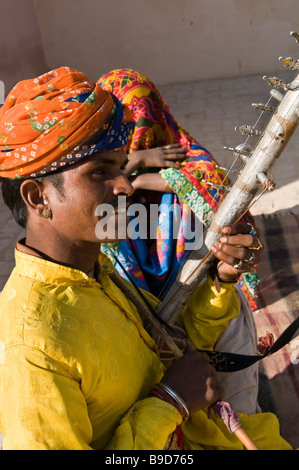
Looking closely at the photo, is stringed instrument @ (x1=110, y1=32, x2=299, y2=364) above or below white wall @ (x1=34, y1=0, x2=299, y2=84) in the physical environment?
above

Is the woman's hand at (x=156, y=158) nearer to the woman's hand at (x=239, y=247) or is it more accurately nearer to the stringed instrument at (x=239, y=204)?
the stringed instrument at (x=239, y=204)

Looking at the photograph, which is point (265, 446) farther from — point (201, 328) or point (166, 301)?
point (166, 301)

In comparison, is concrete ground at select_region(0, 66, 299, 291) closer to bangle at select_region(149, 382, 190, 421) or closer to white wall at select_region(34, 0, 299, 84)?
white wall at select_region(34, 0, 299, 84)

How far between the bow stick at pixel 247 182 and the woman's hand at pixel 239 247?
36 mm

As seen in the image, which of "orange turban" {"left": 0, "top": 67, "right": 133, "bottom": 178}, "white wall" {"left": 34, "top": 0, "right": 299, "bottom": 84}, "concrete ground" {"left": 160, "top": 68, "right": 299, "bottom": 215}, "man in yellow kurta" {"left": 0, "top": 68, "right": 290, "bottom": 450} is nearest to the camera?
"man in yellow kurta" {"left": 0, "top": 68, "right": 290, "bottom": 450}

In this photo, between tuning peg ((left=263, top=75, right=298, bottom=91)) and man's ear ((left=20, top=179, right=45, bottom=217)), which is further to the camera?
man's ear ((left=20, top=179, right=45, bottom=217))

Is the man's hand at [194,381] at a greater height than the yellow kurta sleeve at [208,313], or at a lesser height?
greater

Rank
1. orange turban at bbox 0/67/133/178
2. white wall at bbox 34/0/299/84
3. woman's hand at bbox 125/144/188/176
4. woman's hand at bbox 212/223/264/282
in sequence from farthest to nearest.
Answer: white wall at bbox 34/0/299/84 → woman's hand at bbox 125/144/188/176 → woman's hand at bbox 212/223/264/282 → orange turban at bbox 0/67/133/178

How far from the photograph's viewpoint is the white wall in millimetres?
8523

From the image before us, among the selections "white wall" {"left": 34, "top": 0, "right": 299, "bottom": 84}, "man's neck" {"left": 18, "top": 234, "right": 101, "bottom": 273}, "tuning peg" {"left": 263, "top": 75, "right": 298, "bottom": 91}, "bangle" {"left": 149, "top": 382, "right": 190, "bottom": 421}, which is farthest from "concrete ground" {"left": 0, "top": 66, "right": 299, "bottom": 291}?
"tuning peg" {"left": 263, "top": 75, "right": 298, "bottom": 91}

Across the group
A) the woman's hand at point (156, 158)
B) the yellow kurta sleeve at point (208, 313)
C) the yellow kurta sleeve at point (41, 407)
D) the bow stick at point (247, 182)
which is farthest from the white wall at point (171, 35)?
the yellow kurta sleeve at point (41, 407)

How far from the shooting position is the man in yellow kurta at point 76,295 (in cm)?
149
